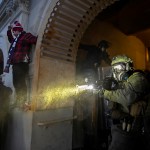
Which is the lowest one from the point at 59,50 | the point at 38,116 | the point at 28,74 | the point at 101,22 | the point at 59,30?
the point at 38,116

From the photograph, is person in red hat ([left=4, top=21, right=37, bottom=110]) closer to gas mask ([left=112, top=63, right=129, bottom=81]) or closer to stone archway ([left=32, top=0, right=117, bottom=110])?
stone archway ([left=32, top=0, right=117, bottom=110])

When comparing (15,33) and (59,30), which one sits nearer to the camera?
(59,30)

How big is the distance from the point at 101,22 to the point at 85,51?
4.99ft

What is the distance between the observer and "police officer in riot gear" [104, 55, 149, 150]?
3.36 m

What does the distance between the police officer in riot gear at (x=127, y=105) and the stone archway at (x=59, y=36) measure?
158cm

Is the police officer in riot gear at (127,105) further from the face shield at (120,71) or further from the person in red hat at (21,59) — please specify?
the person in red hat at (21,59)

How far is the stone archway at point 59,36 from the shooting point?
4586 mm

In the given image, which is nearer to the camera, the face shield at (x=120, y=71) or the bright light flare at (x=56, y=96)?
the face shield at (x=120, y=71)

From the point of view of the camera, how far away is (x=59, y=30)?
4.82 metres

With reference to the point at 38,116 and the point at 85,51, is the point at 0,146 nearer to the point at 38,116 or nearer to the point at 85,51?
the point at 38,116

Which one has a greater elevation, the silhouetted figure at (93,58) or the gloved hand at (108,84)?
the silhouetted figure at (93,58)

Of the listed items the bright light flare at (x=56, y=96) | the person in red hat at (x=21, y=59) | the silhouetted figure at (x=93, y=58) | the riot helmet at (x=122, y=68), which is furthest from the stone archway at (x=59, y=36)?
the riot helmet at (x=122, y=68)

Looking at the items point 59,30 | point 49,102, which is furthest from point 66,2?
point 49,102

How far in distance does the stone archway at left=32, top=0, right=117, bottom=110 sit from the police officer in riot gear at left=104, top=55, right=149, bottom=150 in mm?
1579
